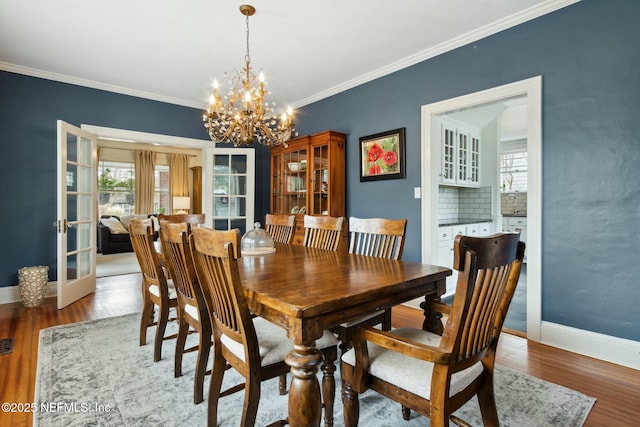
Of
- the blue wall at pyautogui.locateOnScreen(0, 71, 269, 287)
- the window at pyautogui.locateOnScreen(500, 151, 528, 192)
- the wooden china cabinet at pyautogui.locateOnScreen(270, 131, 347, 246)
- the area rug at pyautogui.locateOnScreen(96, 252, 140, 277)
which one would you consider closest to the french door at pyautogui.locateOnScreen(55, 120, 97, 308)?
the blue wall at pyautogui.locateOnScreen(0, 71, 269, 287)

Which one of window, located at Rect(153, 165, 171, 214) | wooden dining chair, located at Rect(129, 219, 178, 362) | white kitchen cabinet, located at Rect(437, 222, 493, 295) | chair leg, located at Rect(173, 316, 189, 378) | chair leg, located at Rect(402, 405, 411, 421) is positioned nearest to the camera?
chair leg, located at Rect(402, 405, 411, 421)

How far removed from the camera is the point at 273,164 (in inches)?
202

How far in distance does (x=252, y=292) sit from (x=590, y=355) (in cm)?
254

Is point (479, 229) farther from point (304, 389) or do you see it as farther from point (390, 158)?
point (304, 389)

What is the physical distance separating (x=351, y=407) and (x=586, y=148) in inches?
96.8

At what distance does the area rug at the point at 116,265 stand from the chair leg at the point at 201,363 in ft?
13.7

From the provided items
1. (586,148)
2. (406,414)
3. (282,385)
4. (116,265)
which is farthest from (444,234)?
(116,265)

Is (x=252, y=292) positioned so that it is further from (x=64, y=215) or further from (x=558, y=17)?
(x=64, y=215)

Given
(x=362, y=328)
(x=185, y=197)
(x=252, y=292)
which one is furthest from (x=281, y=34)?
(x=185, y=197)

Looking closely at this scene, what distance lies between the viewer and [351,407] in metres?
1.32

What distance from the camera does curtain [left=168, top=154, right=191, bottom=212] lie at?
370 inches

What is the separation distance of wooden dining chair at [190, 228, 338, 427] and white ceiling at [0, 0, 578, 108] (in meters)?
2.13

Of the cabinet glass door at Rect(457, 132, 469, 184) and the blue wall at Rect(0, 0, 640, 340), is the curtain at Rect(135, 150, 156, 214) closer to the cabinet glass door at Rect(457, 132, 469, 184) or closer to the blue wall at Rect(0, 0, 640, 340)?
the blue wall at Rect(0, 0, 640, 340)

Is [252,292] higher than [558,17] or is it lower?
lower
